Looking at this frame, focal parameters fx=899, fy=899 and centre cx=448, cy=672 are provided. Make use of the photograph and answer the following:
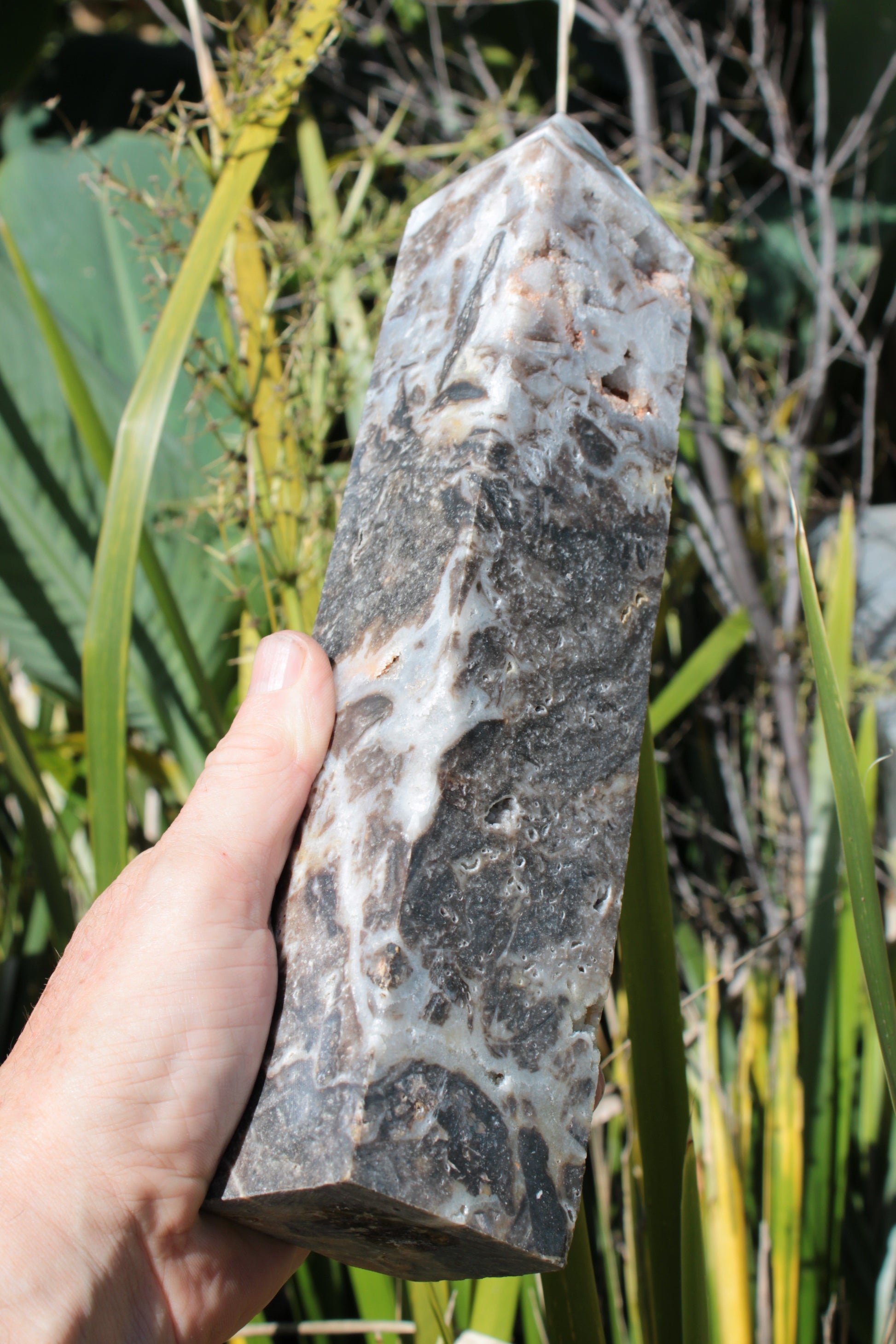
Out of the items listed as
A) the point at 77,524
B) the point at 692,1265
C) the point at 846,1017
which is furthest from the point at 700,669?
the point at 77,524

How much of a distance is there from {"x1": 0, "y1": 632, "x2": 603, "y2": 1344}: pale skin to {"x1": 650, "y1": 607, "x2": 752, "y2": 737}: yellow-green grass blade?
50cm

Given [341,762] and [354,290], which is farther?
[354,290]

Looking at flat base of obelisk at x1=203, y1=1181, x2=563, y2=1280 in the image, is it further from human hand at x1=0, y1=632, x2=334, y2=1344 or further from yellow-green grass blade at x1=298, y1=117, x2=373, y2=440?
yellow-green grass blade at x1=298, y1=117, x2=373, y2=440

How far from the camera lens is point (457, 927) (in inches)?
19.4

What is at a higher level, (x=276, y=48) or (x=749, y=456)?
(x=276, y=48)

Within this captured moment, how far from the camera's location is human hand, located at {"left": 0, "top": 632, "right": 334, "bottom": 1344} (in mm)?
510

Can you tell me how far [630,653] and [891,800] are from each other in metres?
0.93

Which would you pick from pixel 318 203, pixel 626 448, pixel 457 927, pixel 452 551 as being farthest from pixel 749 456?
pixel 457 927

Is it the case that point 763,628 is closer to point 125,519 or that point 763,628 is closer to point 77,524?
point 125,519

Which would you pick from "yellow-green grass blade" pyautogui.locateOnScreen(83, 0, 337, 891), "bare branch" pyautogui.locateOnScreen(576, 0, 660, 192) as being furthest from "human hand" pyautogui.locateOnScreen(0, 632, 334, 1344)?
"bare branch" pyautogui.locateOnScreen(576, 0, 660, 192)

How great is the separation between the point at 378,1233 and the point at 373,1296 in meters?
0.32

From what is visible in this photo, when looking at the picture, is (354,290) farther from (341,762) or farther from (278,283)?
(341,762)

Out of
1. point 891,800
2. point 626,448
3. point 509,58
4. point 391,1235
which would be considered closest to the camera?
point 391,1235

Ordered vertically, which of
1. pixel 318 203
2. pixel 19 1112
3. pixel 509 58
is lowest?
pixel 19 1112
